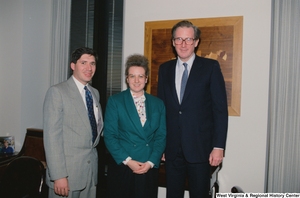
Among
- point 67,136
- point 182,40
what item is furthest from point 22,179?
point 182,40

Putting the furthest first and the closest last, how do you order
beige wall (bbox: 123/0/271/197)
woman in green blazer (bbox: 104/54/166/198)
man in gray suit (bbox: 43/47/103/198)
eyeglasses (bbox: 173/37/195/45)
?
1. beige wall (bbox: 123/0/271/197)
2. eyeglasses (bbox: 173/37/195/45)
3. woman in green blazer (bbox: 104/54/166/198)
4. man in gray suit (bbox: 43/47/103/198)

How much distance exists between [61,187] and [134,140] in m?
0.61

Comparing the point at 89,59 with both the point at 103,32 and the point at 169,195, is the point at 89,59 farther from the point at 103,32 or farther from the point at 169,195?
the point at 103,32

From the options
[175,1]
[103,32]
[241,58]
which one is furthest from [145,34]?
[241,58]

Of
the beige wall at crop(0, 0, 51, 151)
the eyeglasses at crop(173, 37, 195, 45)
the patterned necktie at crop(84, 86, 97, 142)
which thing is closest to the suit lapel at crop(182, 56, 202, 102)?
the eyeglasses at crop(173, 37, 195, 45)

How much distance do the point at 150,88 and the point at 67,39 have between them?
4.96 feet

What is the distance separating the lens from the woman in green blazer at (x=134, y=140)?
1.81 metres

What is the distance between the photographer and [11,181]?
1.63 meters

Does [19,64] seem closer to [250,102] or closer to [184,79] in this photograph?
[184,79]

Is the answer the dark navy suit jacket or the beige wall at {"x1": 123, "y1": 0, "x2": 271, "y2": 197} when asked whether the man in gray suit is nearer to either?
the dark navy suit jacket

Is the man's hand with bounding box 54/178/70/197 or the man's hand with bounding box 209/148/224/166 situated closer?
the man's hand with bounding box 54/178/70/197

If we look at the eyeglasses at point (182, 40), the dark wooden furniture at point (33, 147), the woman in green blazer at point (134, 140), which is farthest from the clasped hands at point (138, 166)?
the dark wooden furniture at point (33, 147)

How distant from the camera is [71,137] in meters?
1.78

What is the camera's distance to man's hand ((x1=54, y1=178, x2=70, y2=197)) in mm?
1722
